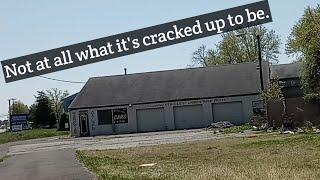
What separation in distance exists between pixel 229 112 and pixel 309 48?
2138cm

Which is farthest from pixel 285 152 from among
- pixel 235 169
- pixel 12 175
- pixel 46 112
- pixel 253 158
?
pixel 46 112

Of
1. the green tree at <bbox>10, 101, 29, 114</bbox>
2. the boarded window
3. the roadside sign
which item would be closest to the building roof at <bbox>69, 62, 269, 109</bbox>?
the boarded window

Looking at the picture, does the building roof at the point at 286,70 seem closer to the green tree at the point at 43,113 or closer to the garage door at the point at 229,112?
the garage door at the point at 229,112

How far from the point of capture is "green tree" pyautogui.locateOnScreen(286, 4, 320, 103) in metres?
42.0

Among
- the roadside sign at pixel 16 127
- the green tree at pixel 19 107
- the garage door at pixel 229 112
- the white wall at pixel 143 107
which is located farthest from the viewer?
the green tree at pixel 19 107

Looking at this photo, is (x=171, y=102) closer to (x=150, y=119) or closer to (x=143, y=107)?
(x=150, y=119)

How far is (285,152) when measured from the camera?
22.2 metres

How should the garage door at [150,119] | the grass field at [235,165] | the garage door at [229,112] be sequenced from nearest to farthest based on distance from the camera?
the grass field at [235,165]
the garage door at [229,112]
the garage door at [150,119]

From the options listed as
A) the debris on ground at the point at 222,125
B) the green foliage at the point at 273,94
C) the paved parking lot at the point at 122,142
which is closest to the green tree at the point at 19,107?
the debris on ground at the point at 222,125

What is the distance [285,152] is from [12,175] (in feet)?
32.2

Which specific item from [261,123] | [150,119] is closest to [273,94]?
[261,123]

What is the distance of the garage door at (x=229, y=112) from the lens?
62375 mm

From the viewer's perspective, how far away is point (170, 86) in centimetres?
6831

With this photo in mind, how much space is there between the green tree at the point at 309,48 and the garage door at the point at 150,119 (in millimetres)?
19149
